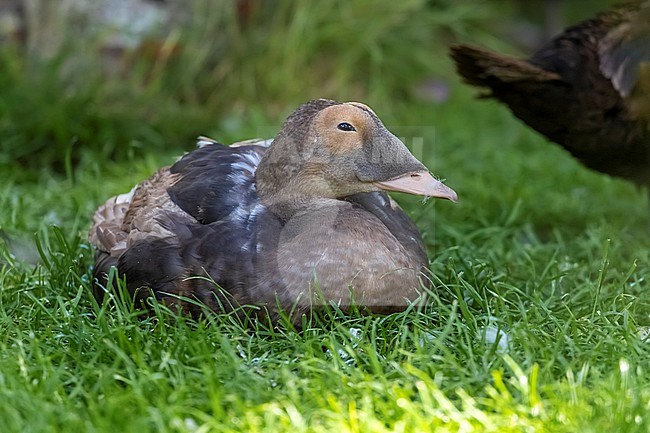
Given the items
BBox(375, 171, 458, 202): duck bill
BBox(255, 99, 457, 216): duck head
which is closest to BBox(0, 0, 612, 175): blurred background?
BBox(255, 99, 457, 216): duck head

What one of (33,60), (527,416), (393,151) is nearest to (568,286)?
(393,151)

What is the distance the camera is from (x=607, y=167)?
4.22m

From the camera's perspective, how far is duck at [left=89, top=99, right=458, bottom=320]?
2770 mm

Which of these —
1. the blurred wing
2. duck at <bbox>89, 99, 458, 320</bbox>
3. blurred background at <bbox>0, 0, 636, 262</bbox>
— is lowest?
blurred background at <bbox>0, 0, 636, 262</bbox>

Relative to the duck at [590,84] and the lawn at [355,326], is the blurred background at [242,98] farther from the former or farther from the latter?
the duck at [590,84]

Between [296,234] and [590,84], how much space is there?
5.76 ft

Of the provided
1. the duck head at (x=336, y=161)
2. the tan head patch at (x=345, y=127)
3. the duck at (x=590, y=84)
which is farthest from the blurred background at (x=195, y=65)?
the tan head patch at (x=345, y=127)

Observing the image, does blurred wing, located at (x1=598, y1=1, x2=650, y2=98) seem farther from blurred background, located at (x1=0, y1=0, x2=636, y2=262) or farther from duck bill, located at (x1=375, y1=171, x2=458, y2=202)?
duck bill, located at (x1=375, y1=171, x2=458, y2=202)

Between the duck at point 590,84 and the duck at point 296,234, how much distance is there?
124 cm

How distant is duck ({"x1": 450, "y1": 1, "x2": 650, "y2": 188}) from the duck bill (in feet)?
4.37

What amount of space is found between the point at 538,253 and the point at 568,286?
1.57 feet

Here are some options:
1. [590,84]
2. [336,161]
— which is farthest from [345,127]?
[590,84]

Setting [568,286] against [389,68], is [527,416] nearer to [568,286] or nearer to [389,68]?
[568,286]

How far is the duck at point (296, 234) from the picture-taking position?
277cm
